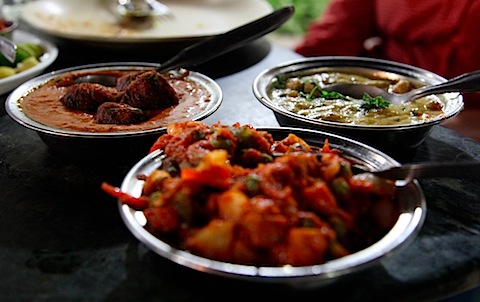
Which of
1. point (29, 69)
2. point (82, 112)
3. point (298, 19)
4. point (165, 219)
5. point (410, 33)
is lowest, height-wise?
point (298, 19)

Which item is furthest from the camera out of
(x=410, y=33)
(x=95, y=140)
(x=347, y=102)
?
(x=410, y=33)

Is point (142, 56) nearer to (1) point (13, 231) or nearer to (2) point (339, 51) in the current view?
(2) point (339, 51)

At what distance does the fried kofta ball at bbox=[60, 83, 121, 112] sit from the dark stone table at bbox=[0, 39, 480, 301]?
155 millimetres

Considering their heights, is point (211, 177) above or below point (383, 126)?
above

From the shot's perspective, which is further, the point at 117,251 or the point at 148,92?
the point at 148,92

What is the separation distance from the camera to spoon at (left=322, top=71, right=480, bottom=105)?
1542 mm

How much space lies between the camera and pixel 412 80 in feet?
6.05

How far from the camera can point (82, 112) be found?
1.60m

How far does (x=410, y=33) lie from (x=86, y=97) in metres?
1.60

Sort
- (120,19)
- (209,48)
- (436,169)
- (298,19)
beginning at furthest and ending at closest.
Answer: (298,19)
(120,19)
(209,48)
(436,169)

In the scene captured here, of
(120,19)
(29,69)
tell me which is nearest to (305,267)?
(29,69)

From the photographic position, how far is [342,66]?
195 cm

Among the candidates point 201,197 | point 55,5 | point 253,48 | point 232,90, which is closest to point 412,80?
point 232,90

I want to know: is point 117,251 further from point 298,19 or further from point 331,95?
point 298,19
